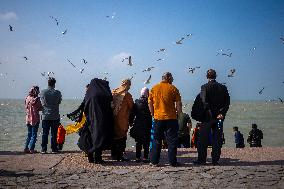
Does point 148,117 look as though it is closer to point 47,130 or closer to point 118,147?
point 118,147

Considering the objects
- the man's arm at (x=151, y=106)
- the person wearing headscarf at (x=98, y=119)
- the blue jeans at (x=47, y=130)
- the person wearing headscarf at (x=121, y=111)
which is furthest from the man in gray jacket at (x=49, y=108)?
the man's arm at (x=151, y=106)

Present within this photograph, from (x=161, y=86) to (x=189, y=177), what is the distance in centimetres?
232

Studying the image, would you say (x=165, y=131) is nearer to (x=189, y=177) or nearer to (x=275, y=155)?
(x=189, y=177)

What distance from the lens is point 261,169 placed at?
7.27 metres

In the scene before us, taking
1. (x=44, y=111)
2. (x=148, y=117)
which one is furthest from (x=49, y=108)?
(x=148, y=117)

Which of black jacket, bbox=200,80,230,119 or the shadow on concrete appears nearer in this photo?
the shadow on concrete

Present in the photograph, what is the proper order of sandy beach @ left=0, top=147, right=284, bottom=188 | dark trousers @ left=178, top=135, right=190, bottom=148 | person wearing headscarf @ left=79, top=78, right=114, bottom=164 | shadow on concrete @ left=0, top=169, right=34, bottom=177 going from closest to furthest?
sandy beach @ left=0, top=147, right=284, bottom=188 → shadow on concrete @ left=0, top=169, right=34, bottom=177 → person wearing headscarf @ left=79, top=78, right=114, bottom=164 → dark trousers @ left=178, top=135, right=190, bottom=148

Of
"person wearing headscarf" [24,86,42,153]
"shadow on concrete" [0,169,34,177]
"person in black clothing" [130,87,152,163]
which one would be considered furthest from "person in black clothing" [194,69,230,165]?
"person wearing headscarf" [24,86,42,153]

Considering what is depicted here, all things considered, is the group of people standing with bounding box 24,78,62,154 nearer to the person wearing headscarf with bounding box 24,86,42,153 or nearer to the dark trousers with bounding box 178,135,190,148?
the person wearing headscarf with bounding box 24,86,42,153

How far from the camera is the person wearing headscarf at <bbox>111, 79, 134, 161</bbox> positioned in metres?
8.42

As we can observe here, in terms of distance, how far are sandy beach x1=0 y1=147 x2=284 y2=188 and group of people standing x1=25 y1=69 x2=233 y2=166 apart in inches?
15.6

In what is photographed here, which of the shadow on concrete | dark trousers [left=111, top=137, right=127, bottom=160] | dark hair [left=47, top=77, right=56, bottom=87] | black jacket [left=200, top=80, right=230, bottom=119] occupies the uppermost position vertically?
dark hair [left=47, top=77, right=56, bottom=87]

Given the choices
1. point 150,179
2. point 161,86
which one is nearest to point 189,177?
point 150,179

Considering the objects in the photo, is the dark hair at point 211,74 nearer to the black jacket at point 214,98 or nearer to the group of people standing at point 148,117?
the group of people standing at point 148,117
